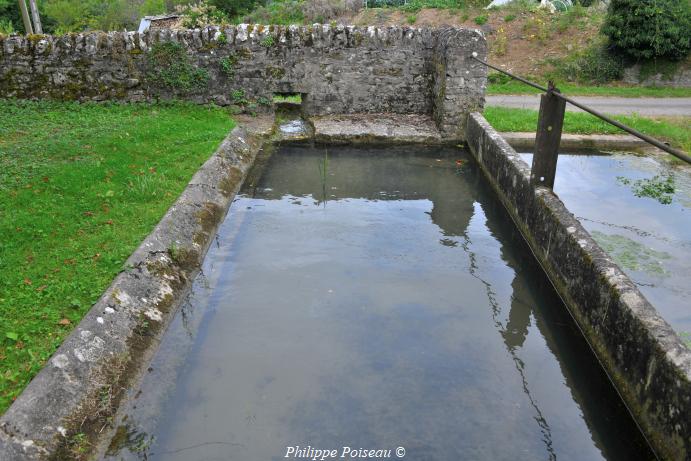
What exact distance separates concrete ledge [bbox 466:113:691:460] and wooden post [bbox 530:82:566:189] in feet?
0.53

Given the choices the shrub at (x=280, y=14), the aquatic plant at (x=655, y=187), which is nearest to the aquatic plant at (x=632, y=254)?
the aquatic plant at (x=655, y=187)

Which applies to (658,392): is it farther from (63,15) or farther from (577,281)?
(63,15)

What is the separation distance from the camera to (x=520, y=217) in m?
6.56

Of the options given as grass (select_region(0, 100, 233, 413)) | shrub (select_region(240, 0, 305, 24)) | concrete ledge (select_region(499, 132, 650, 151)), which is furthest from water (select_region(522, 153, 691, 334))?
shrub (select_region(240, 0, 305, 24))

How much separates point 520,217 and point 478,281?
150cm

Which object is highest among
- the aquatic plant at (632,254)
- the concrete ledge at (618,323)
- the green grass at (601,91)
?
the concrete ledge at (618,323)

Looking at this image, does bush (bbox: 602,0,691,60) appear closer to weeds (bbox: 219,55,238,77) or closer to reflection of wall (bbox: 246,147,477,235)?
reflection of wall (bbox: 246,147,477,235)

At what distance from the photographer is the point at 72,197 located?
6133 millimetres

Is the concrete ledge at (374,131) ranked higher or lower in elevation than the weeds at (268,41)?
lower

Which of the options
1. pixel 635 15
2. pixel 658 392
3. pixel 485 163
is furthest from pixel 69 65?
pixel 635 15

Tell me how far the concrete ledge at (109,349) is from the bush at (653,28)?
15.4m

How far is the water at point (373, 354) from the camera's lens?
3467 mm

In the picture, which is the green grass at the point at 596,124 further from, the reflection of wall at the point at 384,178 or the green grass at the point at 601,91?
the green grass at the point at 601,91

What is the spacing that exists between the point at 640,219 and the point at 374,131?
15.8ft
